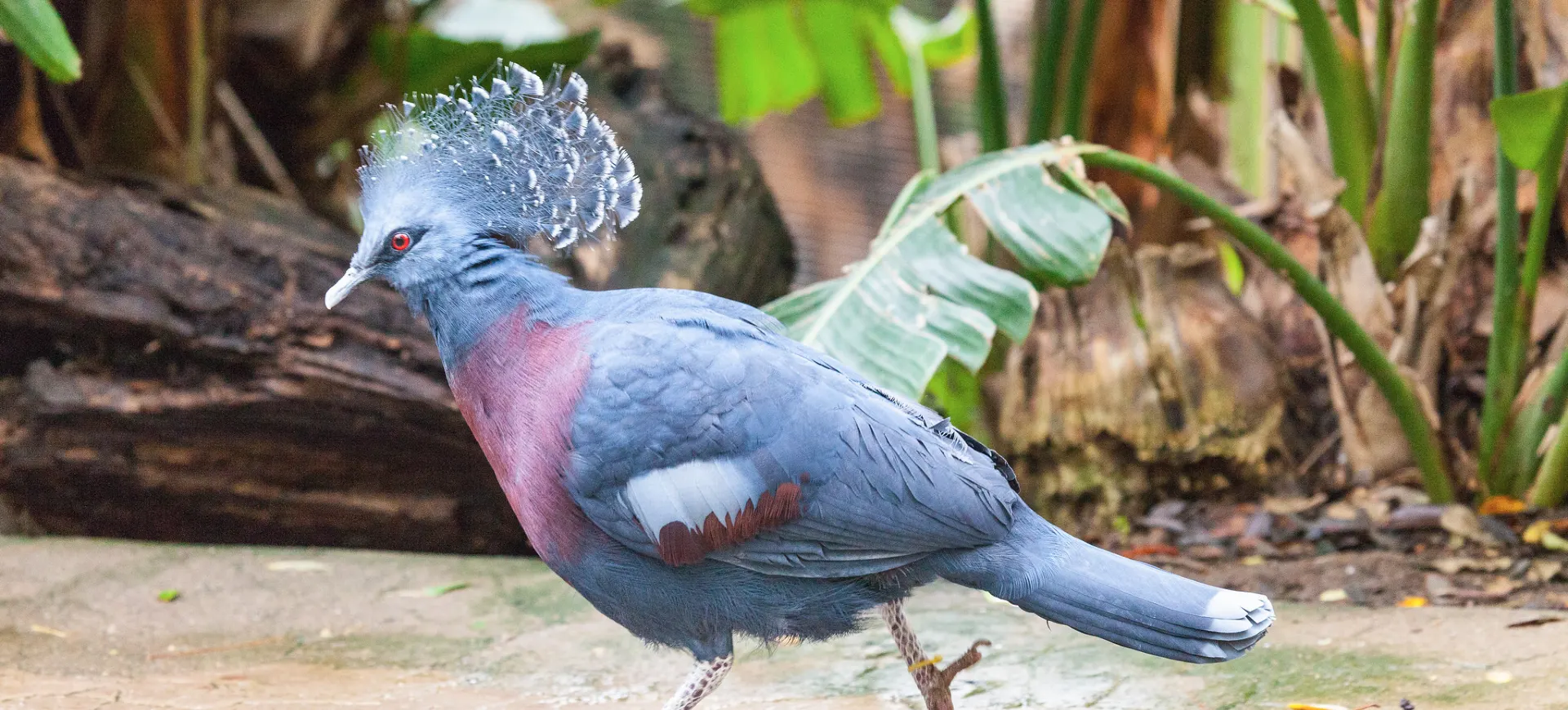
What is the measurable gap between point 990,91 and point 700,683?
109 inches

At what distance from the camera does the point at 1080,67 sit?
4.50 m

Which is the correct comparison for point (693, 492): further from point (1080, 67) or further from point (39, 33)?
point (1080, 67)

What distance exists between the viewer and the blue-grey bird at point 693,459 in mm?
2211

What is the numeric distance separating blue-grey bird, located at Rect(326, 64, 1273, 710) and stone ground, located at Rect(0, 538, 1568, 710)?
396mm

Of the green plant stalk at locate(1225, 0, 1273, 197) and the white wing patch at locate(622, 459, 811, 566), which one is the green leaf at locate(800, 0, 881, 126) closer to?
the green plant stalk at locate(1225, 0, 1273, 197)

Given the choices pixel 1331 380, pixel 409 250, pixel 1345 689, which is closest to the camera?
pixel 409 250

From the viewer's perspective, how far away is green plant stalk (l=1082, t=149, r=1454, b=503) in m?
3.50

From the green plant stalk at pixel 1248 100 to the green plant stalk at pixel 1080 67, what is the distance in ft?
4.09

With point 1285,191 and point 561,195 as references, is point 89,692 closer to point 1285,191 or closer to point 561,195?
point 561,195

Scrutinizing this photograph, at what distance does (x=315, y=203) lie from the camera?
588cm

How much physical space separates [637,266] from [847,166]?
3.12 meters

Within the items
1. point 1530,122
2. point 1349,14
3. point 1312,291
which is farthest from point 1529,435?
point 1349,14

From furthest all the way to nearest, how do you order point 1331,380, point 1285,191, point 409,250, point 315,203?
point 315,203 → point 1285,191 → point 1331,380 → point 409,250

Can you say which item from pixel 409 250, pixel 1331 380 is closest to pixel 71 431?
pixel 409 250
